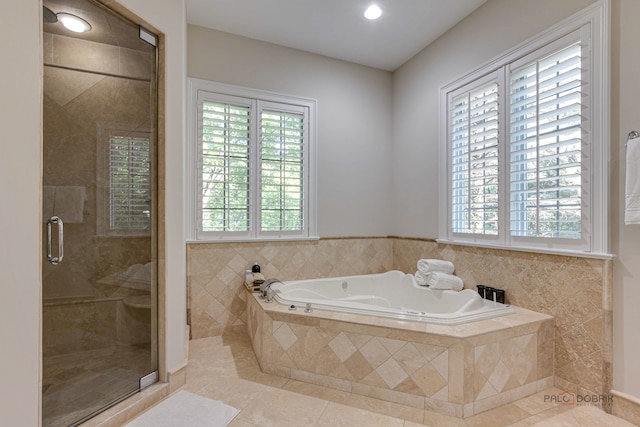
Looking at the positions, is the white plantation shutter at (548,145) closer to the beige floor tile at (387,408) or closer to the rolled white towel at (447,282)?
the rolled white towel at (447,282)

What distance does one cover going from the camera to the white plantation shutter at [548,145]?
2.09m

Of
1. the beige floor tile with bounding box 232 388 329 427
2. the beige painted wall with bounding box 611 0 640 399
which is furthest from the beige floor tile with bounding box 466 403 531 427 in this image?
the beige floor tile with bounding box 232 388 329 427

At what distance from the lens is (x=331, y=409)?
1.91 metres

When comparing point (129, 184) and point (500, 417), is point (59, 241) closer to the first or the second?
point (129, 184)

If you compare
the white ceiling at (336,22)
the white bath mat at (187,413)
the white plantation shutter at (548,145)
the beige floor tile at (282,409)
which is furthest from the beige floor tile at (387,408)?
the white ceiling at (336,22)

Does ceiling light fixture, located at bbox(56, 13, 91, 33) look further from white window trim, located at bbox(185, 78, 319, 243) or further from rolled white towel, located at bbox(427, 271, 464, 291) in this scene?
rolled white towel, located at bbox(427, 271, 464, 291)

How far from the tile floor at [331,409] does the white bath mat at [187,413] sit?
59 mm

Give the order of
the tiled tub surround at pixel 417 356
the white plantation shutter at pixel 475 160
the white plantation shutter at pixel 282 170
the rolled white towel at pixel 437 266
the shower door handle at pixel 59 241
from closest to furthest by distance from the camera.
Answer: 1. the shower door handle at pixel 59 241
2. the tiled tub surround at pixel 417 356
3. the white plantation shutter at pixel 475 160
4. the rolled white towel at pixel 437 266
5. the white plantation shutter at pixel 282 170

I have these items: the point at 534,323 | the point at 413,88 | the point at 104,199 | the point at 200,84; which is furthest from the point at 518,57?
the point at 104,199

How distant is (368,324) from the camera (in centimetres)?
205

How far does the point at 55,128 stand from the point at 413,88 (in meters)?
3.29

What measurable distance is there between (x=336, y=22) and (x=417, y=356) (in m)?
2.91

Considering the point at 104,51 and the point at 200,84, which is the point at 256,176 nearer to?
the point at 200,84

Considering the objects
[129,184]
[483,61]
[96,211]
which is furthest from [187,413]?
[483,61]
